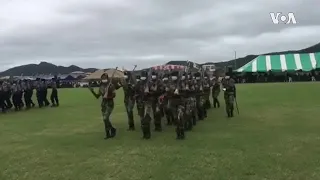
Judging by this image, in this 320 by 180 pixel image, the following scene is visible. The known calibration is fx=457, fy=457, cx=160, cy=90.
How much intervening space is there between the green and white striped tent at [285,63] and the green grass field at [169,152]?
40.4 m

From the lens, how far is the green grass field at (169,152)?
10.3 meters

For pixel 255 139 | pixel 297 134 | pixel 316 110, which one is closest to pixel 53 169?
pixel 255 139

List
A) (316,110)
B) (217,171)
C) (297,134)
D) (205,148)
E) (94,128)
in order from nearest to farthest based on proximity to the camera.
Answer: (217,171), (205,148), (297,134), (94,128), (316,110)

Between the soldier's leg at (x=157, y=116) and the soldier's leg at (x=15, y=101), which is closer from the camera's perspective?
the soldier's leg at (x=157, y=116)

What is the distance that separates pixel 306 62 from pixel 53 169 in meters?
53.0

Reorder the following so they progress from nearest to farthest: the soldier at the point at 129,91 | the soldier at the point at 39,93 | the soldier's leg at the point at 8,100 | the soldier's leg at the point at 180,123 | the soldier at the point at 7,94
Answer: the soldier's leg at the point at 180,123 < the soldier at the point at 129,91 < the soldier at the point at 7,94 < the soldier's leg at the point at 8,100 < the soldier at the point at 39,93

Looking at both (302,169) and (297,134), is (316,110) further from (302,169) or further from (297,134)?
(302,169)

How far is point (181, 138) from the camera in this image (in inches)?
578

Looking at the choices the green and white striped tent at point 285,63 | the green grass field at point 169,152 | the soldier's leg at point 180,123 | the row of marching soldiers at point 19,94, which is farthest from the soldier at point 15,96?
the green and white striped tent at point 285,63

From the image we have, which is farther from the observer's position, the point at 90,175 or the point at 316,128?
the point at 316,128

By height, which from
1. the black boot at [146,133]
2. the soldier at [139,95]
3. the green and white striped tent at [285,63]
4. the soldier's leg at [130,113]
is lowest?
the black boot at [146,133]

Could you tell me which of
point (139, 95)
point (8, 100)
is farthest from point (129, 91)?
point (8, 100)

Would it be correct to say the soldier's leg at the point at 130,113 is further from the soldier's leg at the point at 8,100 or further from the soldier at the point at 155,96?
the soldier's leg at the point at 8,100

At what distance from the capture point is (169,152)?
40.8 ft
